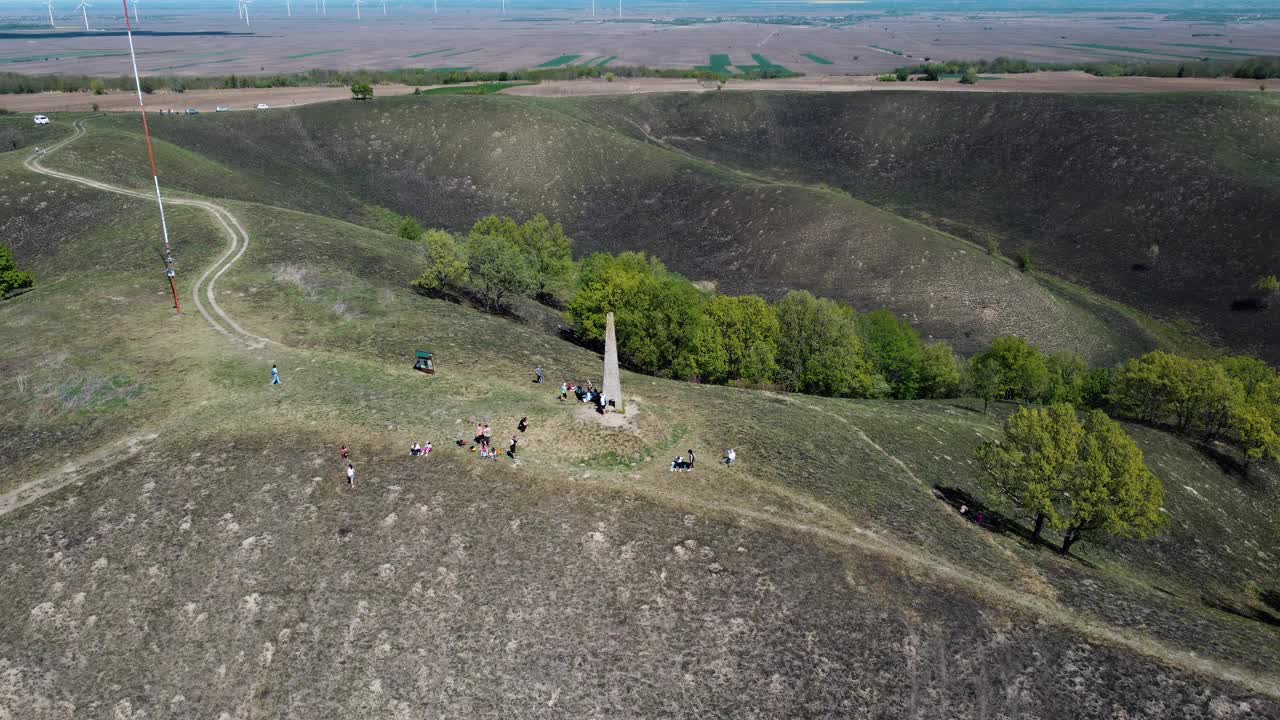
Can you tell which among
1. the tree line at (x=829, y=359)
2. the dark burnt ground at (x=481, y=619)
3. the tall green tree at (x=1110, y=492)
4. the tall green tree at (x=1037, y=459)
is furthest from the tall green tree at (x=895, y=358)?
the dark burnt ground at (x=481, y=619)

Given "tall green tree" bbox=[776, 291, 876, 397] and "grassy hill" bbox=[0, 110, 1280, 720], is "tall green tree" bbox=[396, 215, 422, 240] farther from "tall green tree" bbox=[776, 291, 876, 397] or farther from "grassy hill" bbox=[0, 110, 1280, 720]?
"tall green tree" bbox=[776, 291, 876, 397]

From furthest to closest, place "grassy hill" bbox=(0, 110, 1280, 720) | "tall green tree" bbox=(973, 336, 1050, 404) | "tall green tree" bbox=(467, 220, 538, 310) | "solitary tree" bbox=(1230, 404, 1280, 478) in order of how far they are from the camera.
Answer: "tall green tree" bbox=(467, 220, 538, 310) → "tall green tree" bbox=(973, 336, 1050, 404) → "solitary tree" bbox=(1230, 404, 1280, 478) → "grassy hill" bbox=(0, 110, 1280, 720)

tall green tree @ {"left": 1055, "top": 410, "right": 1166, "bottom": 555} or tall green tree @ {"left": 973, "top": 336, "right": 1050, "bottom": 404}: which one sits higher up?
tall green tree @ {"left": 1055, "top": 410, "right": 1166, "bottom": 555}

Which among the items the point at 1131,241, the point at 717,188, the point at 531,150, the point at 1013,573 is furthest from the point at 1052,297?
the point at 531,150

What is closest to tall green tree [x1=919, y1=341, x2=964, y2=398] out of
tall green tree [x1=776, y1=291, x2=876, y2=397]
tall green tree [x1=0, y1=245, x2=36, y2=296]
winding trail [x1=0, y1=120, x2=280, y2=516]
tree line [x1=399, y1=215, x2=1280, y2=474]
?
tree line [x1=399, y1=215, x2=1280, y2=474]

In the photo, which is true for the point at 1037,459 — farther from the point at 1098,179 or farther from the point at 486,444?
the point at 1098,179

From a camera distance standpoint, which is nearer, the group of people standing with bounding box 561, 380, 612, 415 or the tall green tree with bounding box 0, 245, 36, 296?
the group of people standing with bounding box 561, 380, 612, 415
